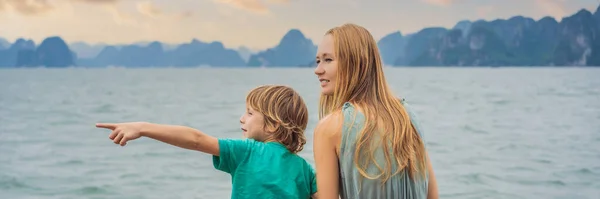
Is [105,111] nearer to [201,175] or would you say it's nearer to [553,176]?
[201,175]

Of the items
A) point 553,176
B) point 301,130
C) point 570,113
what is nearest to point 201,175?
point 553,176

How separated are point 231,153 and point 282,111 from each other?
0.25 metres

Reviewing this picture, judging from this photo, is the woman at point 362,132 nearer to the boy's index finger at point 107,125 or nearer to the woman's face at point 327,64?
the woman's face at point 327,64

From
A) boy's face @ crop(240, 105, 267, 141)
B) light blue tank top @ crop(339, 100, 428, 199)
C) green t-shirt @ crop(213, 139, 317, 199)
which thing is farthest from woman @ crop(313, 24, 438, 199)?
boy's face @ crop(240, 105, 267, 141)

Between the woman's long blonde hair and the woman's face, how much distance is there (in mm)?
17

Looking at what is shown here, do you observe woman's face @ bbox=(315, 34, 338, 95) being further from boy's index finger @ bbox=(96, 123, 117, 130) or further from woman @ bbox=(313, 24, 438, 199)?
boy's index finger @ bbox=(96, 123, 117, 130)

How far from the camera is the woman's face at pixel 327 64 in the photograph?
104 inches

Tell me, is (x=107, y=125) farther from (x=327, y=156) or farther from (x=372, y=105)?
(x=372, y=105)

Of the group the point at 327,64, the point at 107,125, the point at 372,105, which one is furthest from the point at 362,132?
the point at 107,125

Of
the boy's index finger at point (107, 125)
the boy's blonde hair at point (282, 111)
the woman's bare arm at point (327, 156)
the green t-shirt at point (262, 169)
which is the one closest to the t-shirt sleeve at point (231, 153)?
the green t-shirt at point (262, 169)

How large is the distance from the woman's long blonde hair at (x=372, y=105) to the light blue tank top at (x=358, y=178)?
0.02 metres

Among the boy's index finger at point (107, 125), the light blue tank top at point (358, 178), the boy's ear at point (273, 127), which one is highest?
the boy's index finger at point (107, 125)

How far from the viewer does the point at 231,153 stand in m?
2.68

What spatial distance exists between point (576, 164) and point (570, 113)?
12927 millimetres
